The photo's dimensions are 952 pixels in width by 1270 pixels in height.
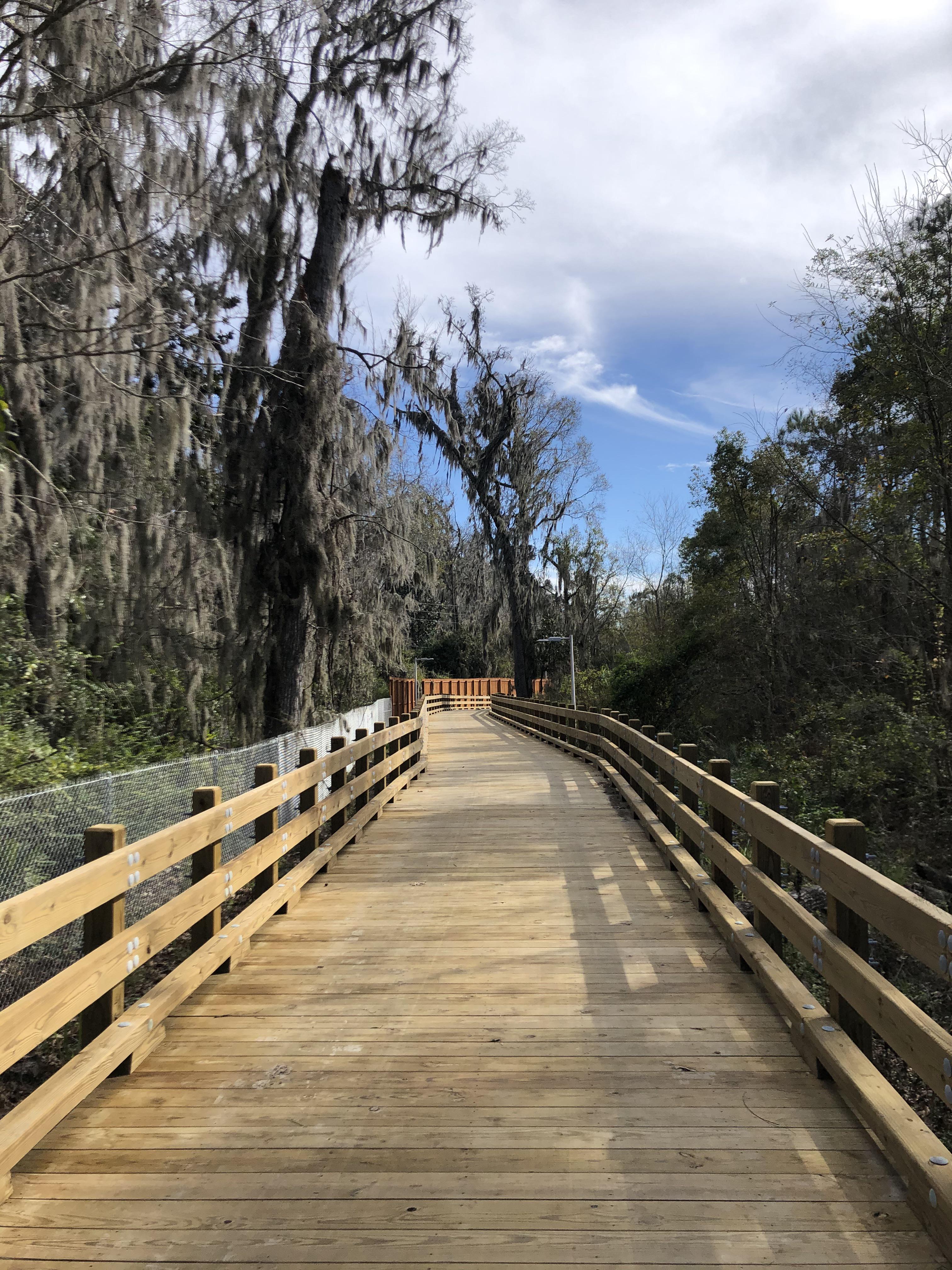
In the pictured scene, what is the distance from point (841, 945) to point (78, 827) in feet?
13.6

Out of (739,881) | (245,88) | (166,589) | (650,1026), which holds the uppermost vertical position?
(245,88)

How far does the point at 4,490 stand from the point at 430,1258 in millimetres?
6689

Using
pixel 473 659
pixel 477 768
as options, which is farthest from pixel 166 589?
pixel 473 659

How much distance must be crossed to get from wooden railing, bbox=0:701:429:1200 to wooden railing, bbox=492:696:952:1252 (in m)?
2.45

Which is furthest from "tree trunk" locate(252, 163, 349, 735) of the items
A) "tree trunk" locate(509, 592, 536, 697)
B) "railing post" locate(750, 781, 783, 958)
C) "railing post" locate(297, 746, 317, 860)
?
"tree trunk" locate(509, 592, 536, 697)

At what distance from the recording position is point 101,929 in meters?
3.29

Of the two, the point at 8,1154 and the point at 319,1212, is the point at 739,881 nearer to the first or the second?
the point at 319,1212

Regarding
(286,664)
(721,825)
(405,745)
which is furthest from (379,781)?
(721,825)

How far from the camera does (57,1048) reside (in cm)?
553

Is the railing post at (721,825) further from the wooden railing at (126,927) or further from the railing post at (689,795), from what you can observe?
the wooden railing at (126,927)

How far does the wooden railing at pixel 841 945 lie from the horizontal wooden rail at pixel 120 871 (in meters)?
2.53

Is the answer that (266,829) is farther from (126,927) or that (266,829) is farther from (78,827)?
(126,927)

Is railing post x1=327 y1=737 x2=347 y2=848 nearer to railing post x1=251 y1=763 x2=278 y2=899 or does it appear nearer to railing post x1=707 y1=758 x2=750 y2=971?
railing post x1=251 y1=763 x2=278 y2=899

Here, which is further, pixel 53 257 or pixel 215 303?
pixel 215 303
